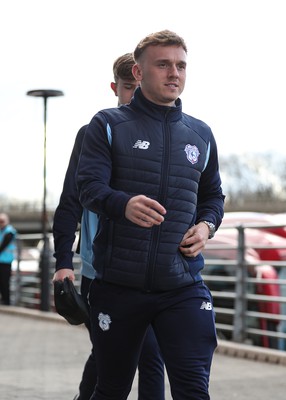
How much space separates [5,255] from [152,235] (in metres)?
17.5

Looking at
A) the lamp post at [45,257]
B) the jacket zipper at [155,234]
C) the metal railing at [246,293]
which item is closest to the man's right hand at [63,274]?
the jacket zipper at [155,234]

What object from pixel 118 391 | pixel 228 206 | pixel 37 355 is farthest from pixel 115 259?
pixel 228 206

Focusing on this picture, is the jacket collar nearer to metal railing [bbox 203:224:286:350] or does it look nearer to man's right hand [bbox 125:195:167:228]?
man's right hand [bbox 125:195:167:228]

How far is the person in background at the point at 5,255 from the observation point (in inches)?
836

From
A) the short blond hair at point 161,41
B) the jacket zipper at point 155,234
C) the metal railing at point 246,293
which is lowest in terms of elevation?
the metal railing at point 246,293

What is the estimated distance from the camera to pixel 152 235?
4.19 m

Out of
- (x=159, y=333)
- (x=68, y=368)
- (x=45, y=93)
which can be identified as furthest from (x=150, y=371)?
(x=45, y=93)

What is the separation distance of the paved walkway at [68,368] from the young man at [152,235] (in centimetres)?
357

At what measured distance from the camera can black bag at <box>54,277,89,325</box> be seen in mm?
4773

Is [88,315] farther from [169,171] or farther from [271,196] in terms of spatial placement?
[271,196]

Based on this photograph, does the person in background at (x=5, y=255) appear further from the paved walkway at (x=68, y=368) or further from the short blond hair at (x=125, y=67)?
the short blond hair at (x=125, y=67)

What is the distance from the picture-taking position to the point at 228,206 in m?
96.8

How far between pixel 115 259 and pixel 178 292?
27cm

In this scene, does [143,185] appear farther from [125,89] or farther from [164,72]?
[125,89]
